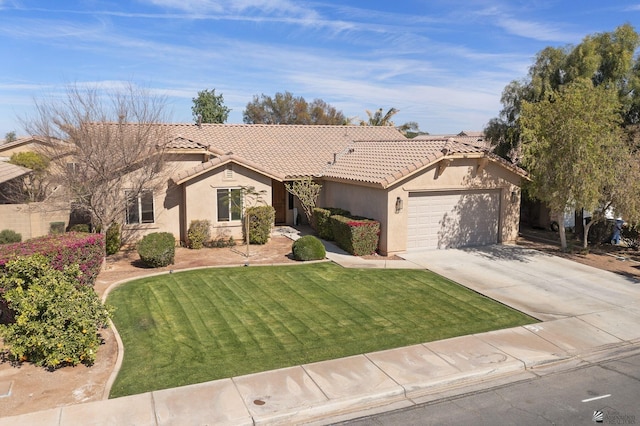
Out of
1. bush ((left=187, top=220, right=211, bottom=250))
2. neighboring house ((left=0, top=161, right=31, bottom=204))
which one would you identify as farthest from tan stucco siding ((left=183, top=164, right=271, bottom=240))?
neighboring house ((left=0, top=161, right=31, bottom=204))

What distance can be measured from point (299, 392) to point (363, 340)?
7.99ft

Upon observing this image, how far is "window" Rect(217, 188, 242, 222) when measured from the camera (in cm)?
1900

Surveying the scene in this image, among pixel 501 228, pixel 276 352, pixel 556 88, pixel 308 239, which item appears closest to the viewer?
pixel 276 352

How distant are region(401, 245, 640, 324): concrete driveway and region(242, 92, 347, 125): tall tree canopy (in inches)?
1732

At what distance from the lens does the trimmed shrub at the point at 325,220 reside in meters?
19.7

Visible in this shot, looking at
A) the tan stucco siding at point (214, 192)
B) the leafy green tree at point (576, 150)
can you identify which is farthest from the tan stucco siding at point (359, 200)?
the leafy green tree at point (576, 150)

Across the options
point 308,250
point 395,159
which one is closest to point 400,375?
point 308,250

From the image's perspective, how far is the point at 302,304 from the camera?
484 inches

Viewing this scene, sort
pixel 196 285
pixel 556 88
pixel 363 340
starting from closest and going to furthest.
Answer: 1. pixel 363 340
2. pixel 196 285
3. pixel 556 88

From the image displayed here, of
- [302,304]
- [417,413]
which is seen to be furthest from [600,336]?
[302,304]

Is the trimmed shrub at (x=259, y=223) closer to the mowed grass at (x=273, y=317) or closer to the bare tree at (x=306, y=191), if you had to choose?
the bare tree at (x=306, y=191)

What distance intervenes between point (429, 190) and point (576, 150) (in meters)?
4.88

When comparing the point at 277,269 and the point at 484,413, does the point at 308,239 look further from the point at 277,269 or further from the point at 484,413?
the point at 484,413

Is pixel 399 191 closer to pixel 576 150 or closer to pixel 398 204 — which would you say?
pixel 398 204
